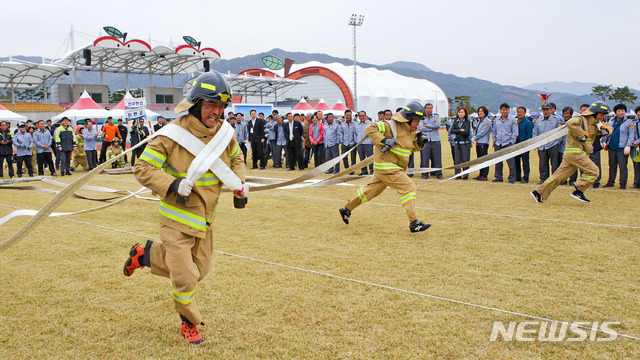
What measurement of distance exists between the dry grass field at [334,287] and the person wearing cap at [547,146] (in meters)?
4.27

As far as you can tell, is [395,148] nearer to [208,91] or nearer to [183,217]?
[208,91]

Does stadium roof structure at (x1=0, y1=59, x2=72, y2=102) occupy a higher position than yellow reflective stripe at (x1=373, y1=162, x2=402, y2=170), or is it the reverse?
stadium roof structure at (x1=0, y1=59, x2=72, y2=102)

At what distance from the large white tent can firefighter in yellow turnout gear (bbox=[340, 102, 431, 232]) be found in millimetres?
55544

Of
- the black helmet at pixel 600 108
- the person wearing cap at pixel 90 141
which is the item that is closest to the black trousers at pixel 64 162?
the person wearing cap at pixel 90 141

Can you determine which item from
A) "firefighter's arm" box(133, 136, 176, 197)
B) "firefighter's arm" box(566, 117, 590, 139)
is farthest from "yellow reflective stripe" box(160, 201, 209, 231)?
"firefighter's arm" box(566, 117, 590, 139)

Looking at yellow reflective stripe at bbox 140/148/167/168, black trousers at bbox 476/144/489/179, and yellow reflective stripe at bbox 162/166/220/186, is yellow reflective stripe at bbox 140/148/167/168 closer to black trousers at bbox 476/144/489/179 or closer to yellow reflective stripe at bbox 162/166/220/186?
yellow reflective stripe at bbox 162/166/220/186

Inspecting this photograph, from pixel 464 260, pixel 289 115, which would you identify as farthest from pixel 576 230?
pixel 289 115

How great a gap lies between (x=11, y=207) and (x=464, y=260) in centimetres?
879

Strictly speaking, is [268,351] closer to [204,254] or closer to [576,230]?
[204,254]

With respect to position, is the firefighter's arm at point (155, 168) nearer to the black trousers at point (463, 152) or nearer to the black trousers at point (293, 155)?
the black trousers at point (463, 152)

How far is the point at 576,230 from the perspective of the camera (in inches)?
266

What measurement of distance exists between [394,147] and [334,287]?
10.0 feet

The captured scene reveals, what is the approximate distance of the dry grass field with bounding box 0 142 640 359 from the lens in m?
3.39

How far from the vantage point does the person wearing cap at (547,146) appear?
39.2ft
